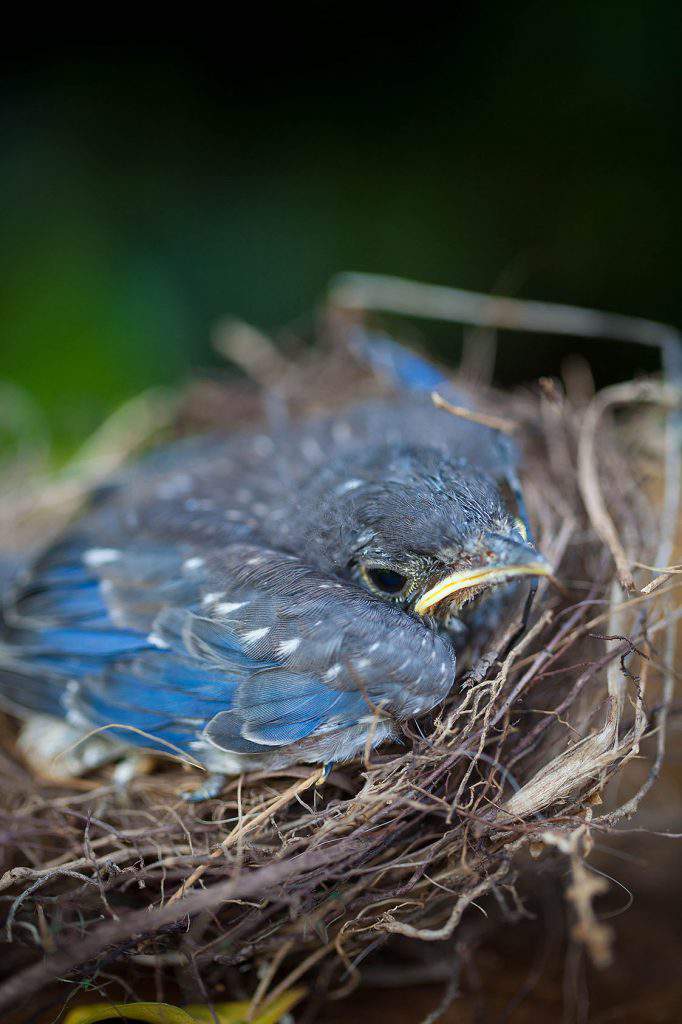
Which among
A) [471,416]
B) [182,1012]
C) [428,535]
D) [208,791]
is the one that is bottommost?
[182,1012]

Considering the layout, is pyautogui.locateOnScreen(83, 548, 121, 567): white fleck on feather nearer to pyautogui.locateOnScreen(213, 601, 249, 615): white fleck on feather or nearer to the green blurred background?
pyautogui.locateOnScreen(213, 601, 249, 615): white fleck on feather

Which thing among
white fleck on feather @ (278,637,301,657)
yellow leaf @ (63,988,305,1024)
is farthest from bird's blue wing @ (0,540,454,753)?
yellow leaf @ (63,988,305,1024)

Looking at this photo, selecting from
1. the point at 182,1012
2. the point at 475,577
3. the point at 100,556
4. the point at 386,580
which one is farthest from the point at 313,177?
the point at 182,1012

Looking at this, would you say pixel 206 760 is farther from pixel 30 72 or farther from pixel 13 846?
pixel 30 72

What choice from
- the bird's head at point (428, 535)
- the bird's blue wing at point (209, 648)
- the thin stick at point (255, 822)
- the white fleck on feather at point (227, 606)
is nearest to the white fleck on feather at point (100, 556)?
the bird's blue wing at point (209, 648)

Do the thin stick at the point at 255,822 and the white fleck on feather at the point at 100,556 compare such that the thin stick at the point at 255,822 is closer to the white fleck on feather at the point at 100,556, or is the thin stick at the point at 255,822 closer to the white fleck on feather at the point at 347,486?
the white fleck on feather at the point at 347,486

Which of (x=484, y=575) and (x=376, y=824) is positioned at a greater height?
(x=484, y=575)

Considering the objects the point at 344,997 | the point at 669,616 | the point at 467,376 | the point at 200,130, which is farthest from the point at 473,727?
the point at 200,130

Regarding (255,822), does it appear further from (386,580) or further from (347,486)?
(347,486)
